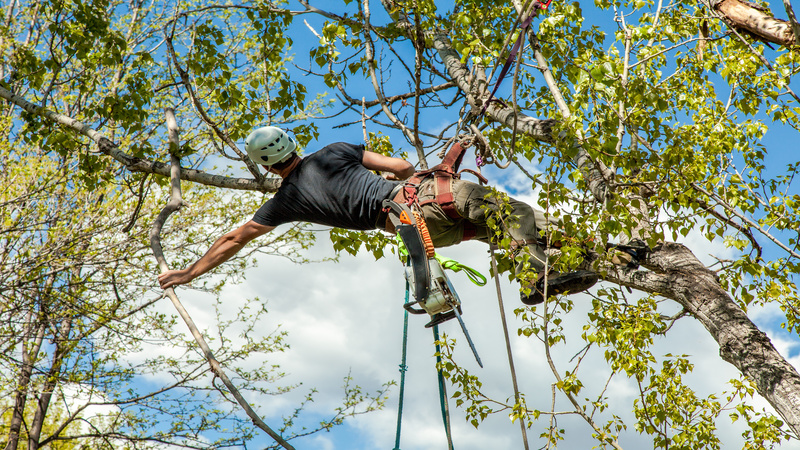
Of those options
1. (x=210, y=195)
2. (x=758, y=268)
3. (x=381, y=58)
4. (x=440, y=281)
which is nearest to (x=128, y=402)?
(x=210, y=195)

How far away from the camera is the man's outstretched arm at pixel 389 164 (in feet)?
14.3

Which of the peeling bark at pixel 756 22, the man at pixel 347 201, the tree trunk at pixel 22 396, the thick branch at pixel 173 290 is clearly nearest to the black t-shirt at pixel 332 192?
the man at pixel 347 201

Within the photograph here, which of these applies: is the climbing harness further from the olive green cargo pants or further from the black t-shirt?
the black t-shirt

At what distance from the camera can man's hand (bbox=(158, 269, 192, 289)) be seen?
414 centimetres

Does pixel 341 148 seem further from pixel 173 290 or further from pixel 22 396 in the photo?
pixel 22 396

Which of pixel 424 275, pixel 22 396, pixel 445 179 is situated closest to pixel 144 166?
pixel 445 179

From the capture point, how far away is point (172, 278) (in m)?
4.22

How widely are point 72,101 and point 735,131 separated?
9617 mm

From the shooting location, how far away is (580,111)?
378 cm

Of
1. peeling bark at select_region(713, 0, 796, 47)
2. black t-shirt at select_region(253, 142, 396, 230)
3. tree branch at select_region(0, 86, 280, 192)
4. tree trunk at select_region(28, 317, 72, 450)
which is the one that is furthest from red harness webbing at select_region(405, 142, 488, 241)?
tree trunk at select_region(28, 317, 72, 450)

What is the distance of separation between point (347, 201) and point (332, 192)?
112 mm

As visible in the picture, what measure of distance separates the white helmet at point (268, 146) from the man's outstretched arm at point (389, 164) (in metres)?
0.52

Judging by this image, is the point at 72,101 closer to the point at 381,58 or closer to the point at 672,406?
the point at 381,58

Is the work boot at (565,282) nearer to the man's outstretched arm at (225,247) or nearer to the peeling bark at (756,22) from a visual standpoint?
the man's outstretched arm at (225,247)
